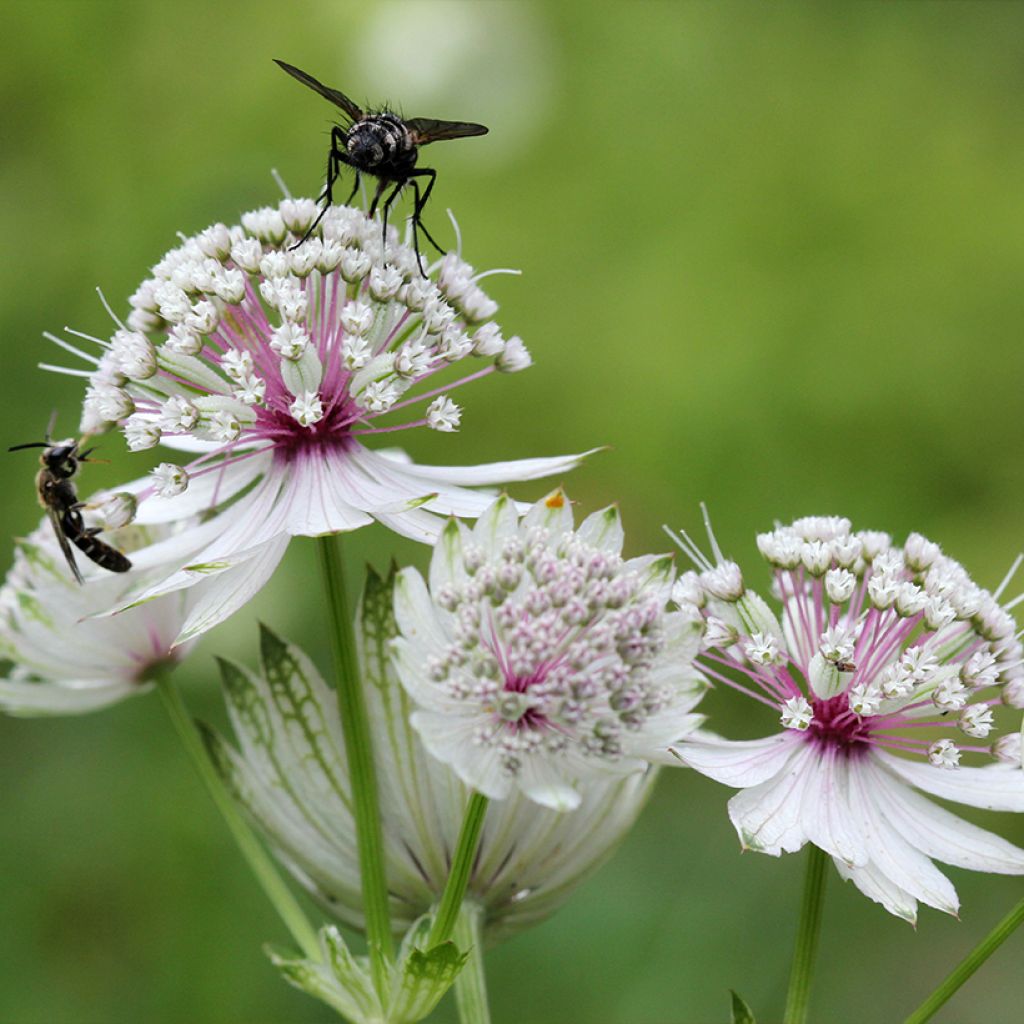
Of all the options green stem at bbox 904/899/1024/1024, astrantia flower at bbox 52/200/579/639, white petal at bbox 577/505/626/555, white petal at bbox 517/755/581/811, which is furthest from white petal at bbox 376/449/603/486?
green stem at bbox 904/899/1024/1024

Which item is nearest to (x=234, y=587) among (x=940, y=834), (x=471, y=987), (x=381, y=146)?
(x=471, y=987)

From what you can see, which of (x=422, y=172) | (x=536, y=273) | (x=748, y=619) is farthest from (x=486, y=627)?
(x=536, y=273)

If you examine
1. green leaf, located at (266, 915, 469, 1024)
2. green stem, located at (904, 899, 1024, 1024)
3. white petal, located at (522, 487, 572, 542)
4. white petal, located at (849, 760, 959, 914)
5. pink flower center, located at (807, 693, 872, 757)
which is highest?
white petal, located at (522, 487, 572, 542)

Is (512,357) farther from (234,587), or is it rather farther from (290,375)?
(234,587)

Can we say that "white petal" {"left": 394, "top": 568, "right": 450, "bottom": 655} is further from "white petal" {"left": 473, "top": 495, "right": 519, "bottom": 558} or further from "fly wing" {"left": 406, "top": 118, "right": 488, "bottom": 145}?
"fly wing" {"left": 406, "top": 118, "right": 488, "bottom": 145}

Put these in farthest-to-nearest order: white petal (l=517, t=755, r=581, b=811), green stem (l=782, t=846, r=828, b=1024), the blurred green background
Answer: the blurred green background, green stem (l=782, t=846, r=828, b=1024), white petal (l=517, t=755, r=581, b=811)

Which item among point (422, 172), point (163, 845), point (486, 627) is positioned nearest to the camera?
point (486, 627)

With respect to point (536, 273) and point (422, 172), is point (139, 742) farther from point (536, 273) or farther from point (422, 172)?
point (536, 273)
